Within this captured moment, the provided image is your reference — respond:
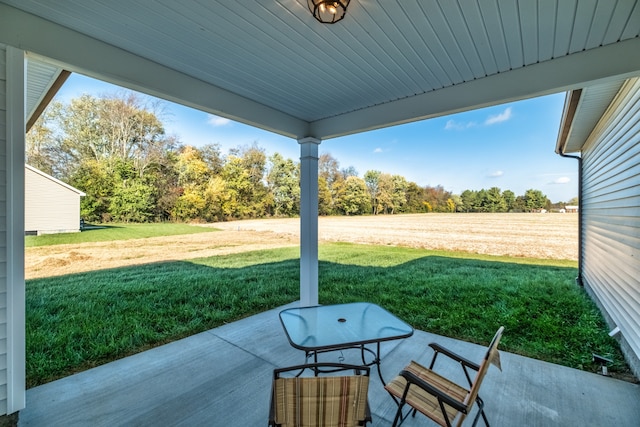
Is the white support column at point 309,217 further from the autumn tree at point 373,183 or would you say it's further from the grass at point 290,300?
the autumn tree at point 373,183

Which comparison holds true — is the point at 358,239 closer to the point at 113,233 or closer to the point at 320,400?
the point at 113,233

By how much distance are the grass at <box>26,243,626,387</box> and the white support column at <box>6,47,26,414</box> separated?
0.79 meters

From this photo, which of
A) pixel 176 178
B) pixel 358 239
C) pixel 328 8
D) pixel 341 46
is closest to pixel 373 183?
pixel 358 239

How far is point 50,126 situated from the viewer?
6.36 metres

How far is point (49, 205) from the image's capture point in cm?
604

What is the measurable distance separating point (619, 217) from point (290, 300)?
471cm

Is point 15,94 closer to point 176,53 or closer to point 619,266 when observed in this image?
point 176,53

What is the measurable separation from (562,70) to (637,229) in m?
1.79

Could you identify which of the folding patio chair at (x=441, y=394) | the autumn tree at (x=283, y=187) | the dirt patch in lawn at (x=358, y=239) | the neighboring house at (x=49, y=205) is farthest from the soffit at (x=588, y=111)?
the neighboring house at (x=49, y=205)

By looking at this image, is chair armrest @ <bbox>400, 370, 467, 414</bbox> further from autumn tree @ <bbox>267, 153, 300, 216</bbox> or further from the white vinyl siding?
autumn tree @ <bbox>267, 153, 300, 216</bbox>

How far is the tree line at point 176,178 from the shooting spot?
6633mm

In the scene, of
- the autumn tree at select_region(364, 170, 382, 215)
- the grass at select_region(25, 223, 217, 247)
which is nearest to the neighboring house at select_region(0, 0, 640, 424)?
the grass at select_region(25, 223, 217, 247)

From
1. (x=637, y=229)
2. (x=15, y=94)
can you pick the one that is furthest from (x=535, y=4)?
(x=15, y=94)

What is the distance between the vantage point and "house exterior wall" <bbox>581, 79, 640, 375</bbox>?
9.06 ft
